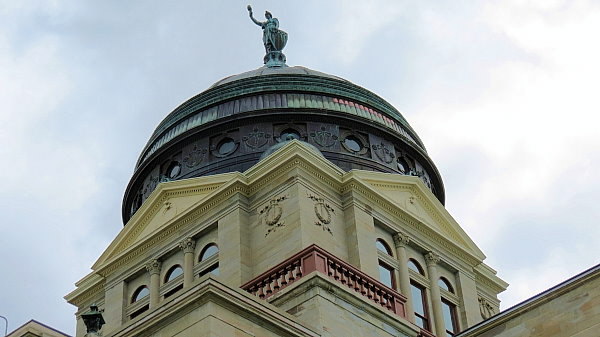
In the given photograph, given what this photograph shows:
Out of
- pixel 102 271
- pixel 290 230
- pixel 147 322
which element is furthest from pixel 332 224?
pixel 147 322

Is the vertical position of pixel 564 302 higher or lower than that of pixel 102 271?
lower

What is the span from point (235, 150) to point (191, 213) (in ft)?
12.9

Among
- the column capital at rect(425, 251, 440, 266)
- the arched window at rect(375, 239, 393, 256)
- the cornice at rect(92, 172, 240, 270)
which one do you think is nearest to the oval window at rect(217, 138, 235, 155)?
the cornice at rect(92, 172, 240, 270)

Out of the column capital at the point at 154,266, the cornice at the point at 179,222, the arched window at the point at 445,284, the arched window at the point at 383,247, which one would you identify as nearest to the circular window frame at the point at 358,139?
the arched window at the point at 383,247

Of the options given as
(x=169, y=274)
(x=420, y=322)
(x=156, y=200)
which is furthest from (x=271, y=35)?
(x=420, y=322)

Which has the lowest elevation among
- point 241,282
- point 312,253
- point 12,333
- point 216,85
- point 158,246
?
point 12,333

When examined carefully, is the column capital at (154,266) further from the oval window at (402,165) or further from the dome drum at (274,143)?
the oval window at (402,165)

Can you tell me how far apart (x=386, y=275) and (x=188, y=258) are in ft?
21.5

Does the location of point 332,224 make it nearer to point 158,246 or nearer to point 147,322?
point 158,246

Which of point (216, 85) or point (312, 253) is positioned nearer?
point (312, 253)

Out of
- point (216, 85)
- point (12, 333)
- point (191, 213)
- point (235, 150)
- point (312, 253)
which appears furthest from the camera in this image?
point (216, 85)

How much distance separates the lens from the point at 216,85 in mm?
45625

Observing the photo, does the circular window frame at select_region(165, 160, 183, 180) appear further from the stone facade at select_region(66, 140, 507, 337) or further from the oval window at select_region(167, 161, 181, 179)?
the stone facade at select_region(66, 140, 507, 337)

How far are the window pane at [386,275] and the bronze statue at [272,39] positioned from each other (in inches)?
599
